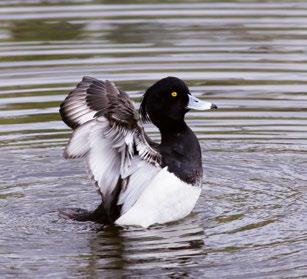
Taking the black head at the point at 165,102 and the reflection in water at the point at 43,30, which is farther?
the reflection in water at the point at 43,30

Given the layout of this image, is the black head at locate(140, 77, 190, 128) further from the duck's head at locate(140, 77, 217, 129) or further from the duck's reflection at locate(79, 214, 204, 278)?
the duck's reflection at locate(79, 214, 204, 278)

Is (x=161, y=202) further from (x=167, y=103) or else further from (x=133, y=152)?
(x=167, y=103)

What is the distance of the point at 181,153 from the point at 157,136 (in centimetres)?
248

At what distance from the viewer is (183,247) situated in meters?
8.83

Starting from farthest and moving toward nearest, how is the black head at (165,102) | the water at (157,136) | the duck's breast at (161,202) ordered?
the black head at (165,102)
the duck's breast at (161,202)
the water at (157,136)

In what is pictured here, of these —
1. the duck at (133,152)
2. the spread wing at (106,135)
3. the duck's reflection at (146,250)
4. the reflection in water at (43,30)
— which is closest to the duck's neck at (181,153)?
the duck at (133,152)

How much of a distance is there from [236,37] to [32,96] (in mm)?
3606

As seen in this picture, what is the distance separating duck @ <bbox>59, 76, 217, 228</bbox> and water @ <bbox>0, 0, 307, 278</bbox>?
155 mm

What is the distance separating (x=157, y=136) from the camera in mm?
12031

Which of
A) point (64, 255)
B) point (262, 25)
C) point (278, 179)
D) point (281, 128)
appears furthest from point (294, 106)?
point (64, 255)

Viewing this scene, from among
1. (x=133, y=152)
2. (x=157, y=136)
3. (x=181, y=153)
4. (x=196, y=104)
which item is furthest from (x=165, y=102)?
(x=157, y=136)

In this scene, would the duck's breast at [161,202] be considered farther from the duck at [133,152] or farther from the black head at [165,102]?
the black head at [165,102]

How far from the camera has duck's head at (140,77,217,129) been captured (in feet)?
31.5

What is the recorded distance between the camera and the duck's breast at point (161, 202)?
30.5ft
